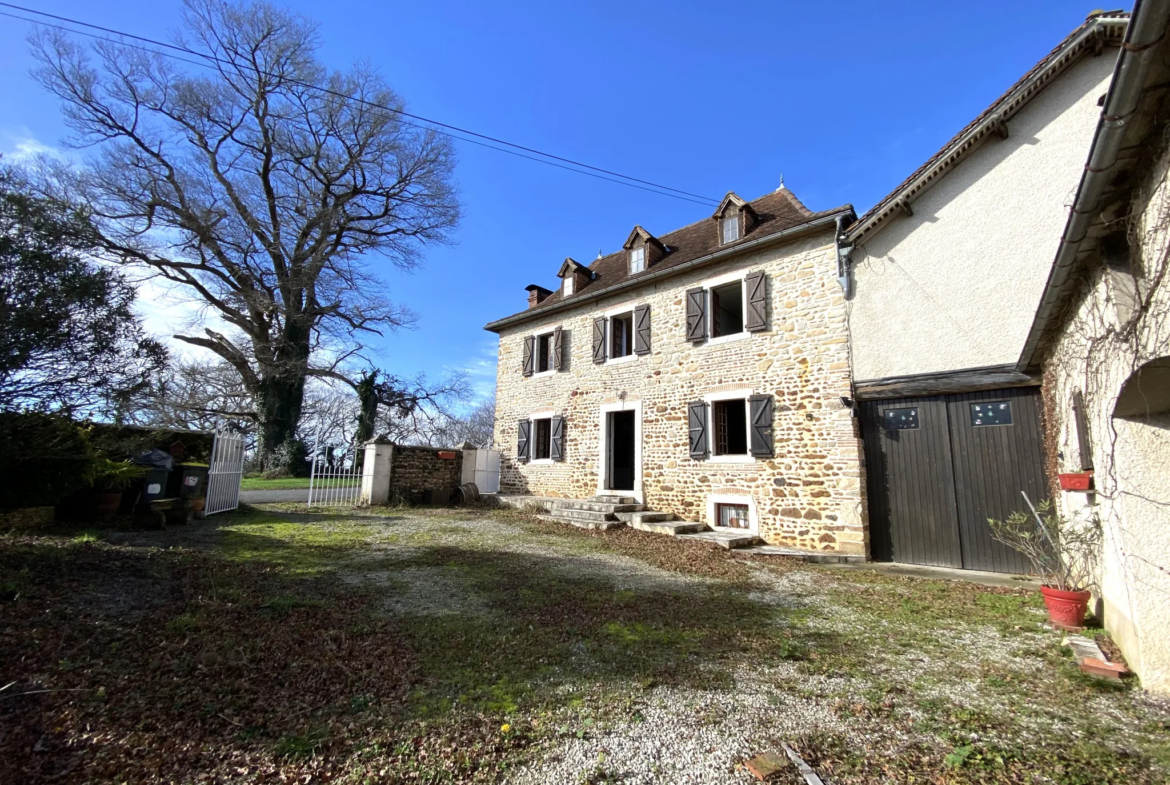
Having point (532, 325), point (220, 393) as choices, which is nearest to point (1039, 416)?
point (532, 325)

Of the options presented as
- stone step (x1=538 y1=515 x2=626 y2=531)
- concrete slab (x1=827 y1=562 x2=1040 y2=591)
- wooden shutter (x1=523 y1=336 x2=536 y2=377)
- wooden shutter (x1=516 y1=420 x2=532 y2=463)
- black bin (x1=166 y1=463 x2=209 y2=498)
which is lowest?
concrete slab (x1=827 y1=562 x2=1040 y2=591)

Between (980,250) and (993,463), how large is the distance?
121 inches

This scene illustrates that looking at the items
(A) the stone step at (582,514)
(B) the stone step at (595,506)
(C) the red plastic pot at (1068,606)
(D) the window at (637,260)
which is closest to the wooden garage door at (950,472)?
(C) the red plastic pot at (1068,606)

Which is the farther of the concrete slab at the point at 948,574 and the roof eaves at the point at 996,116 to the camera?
the roof eaves at the point at 996,116

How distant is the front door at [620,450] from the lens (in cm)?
1150

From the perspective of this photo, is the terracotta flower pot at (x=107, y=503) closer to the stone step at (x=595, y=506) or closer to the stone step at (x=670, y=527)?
the stone step at (x=595, y=506)

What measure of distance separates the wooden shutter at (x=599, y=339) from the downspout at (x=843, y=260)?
5254 millimetres

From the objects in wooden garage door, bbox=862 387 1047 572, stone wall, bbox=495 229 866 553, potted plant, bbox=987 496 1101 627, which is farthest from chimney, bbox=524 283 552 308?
potted plant, bbox=987 496 1101 627

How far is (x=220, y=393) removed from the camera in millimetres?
18281

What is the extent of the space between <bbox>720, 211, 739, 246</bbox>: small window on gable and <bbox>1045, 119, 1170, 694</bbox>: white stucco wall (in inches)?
274

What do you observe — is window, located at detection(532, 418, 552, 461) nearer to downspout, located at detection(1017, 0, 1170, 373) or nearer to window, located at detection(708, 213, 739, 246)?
window, located at detection(708, 213, 739, 246)

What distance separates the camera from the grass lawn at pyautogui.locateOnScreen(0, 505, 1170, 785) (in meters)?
2.24

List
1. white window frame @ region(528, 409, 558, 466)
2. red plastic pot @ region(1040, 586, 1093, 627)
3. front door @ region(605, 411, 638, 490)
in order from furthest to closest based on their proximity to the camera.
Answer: white window frame @ region(528, 409, 558, 466) → front door @ region(605, 411, 638, 490) → red plastic pot @ region(1040, 586, 1093, 627)

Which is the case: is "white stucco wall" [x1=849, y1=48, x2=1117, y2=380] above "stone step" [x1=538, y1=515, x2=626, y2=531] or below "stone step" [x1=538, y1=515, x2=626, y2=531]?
above
